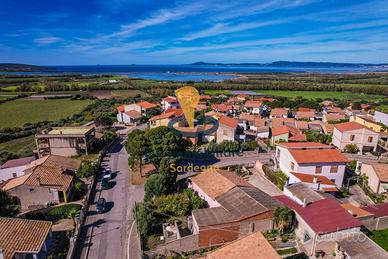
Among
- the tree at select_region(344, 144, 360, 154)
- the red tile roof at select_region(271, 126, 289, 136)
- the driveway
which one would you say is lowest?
the driveway

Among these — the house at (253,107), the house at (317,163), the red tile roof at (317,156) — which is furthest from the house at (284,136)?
the house at (253,107)

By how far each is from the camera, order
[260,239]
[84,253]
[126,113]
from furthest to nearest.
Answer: [126,113] < [84,253] < [260,239]

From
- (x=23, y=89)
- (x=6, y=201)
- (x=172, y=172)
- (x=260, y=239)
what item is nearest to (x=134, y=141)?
(x=172, y=172)

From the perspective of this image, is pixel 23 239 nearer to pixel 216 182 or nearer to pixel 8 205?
pixel 8 205

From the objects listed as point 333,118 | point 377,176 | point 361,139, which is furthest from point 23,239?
point 333,118

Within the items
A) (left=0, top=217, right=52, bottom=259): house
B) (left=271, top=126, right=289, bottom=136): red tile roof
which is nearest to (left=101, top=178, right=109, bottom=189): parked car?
(left=0, top=217, right=52, bottom=259): house

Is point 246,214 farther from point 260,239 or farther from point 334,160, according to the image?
point 334,160

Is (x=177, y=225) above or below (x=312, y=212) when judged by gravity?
below

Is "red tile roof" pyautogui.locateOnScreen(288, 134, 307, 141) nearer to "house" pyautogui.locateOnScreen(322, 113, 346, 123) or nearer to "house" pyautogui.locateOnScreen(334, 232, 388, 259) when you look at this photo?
"house" pyautogui.locateOnScreen(322, 113, 346, 123)
